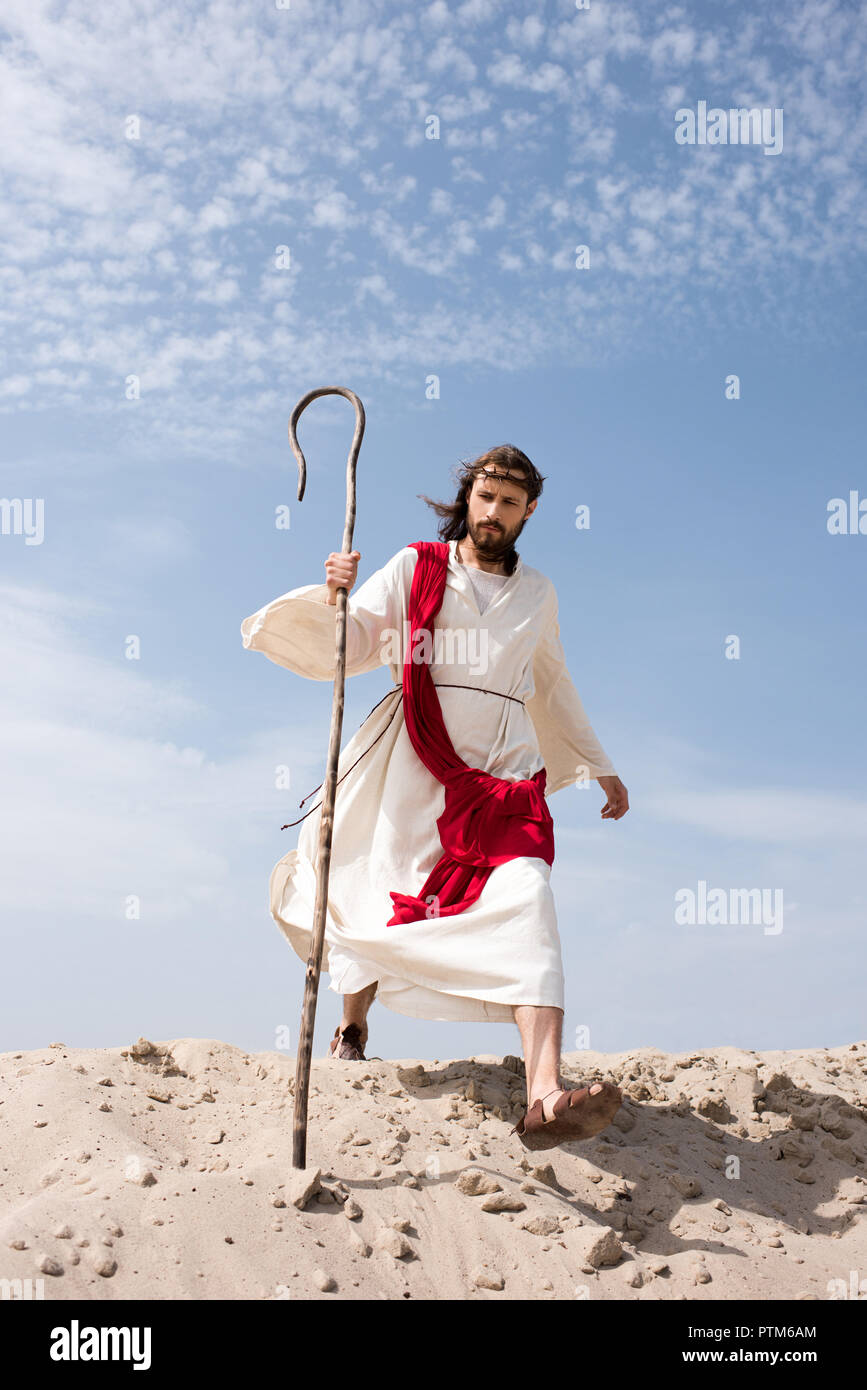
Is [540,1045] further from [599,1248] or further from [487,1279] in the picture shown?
[487,1279]

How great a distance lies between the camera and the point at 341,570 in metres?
4.83

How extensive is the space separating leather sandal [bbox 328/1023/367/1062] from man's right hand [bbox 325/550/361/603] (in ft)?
7.12

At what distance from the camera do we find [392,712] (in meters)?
5.52

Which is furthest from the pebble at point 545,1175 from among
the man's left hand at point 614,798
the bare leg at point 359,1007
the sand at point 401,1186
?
the man's left hand at point 614,798

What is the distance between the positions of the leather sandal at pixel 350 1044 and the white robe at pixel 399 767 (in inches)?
16.9

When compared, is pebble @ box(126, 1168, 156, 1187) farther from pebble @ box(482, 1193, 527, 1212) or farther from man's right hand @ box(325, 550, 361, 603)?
man's right hand @ box(325, 550, 361, 603)

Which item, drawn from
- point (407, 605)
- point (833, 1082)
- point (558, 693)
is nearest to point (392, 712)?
point (407, 605)

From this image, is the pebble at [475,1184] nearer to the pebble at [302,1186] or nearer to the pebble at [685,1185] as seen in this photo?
the pebble at [302,1186]

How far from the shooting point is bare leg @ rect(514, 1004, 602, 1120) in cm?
414

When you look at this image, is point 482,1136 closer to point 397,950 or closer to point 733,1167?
point 397,950

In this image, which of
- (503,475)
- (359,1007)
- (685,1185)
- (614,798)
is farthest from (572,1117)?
(503,475)

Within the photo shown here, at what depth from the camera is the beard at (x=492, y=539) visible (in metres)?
5.53

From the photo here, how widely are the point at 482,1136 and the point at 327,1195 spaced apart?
0.93 metres

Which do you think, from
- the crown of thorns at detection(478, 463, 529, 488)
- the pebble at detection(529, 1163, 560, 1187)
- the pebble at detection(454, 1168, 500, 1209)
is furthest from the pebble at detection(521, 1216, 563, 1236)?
the crown of thorns at detection(478, 463, 529, 488)
